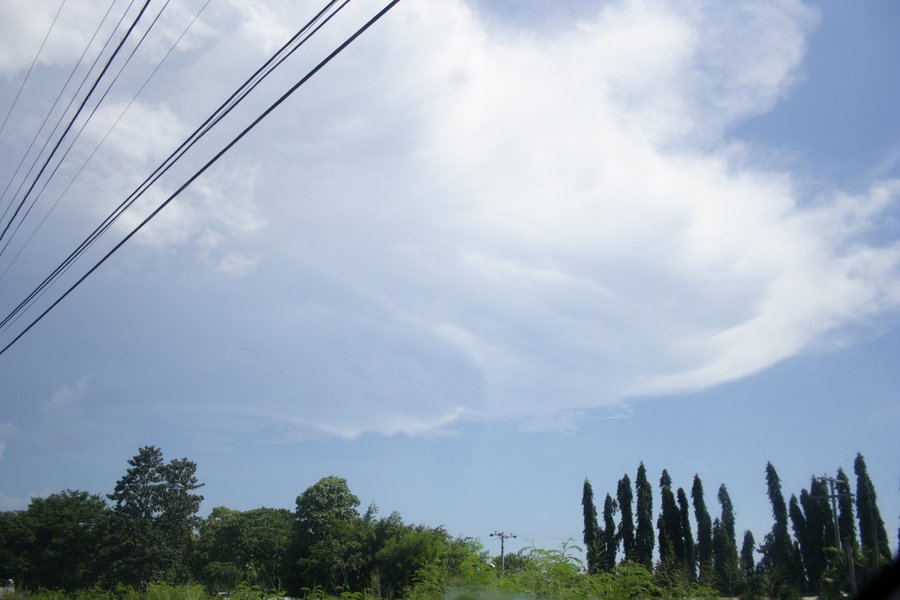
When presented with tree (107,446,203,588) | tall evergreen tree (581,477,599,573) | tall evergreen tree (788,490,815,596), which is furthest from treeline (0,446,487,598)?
tall evergreen tree (788,490,815,596)

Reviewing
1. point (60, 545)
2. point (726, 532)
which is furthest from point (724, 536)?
point (60, 545)

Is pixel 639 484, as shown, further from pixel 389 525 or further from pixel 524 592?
pixel 524 592

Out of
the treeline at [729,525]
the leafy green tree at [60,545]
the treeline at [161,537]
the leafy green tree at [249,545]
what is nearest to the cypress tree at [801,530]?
the treeline at [729,525]

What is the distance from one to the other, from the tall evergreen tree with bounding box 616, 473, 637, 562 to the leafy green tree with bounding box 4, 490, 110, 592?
42.3 meters

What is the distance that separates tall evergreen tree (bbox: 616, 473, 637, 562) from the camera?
174 ft

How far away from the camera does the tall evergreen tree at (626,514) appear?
53.1 m

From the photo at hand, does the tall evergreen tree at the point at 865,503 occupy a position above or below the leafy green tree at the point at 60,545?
above

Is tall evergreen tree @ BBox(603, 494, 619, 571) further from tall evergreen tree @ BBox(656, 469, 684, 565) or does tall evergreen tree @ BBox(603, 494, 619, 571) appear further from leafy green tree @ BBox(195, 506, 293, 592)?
leafy green tree @ BBox(195, 506, 293, 592)

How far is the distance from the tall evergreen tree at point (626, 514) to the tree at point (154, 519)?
120 ft

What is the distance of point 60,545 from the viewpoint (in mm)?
51625

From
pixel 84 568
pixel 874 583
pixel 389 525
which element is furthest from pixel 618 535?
pixel 874 583

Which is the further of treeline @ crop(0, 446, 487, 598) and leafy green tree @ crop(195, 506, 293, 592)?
leafy green tree @ crop(195, 506, 293, 592)

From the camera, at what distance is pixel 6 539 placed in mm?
50469

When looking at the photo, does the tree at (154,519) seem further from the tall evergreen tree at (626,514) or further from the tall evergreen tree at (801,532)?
the tall evergreen tree at (801,532)
